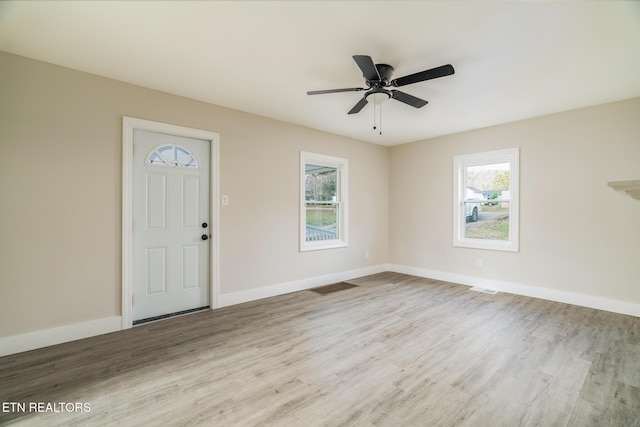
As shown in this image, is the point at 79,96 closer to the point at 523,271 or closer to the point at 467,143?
the point at 467,143

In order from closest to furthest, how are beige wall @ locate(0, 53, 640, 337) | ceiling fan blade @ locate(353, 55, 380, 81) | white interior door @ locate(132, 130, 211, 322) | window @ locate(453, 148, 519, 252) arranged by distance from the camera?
ceiling fan blade @ locate(353, 55, 380, 81) < beige wall @ locate(0, 53, 640, 337) < white interior door @ locate(132, 130, 211, 322) < window @ locate(453, 148, 519, 252)

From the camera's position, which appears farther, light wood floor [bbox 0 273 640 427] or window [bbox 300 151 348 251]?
window [bbox 300 151 348 251]

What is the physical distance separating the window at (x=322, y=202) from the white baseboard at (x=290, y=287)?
1.81 feet

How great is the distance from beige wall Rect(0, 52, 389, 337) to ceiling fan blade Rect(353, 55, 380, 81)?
2.15 m

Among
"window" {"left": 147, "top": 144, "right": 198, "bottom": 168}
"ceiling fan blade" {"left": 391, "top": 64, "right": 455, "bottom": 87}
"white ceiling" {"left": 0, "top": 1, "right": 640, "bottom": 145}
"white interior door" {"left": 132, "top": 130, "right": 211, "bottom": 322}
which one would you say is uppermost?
"white ceiling" {"left": 0, "top": 1, "right": 640, "bottom": 145}

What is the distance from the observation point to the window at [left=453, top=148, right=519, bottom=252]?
4461mm

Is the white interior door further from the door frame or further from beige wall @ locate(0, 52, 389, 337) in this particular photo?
beige wall @ locate(0, 52, 389, 337)

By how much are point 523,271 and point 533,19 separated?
12.0 feet

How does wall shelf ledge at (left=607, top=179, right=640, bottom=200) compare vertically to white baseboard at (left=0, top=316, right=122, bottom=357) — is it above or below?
above

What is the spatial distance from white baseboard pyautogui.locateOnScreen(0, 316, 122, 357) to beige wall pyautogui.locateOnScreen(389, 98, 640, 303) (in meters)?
5.15

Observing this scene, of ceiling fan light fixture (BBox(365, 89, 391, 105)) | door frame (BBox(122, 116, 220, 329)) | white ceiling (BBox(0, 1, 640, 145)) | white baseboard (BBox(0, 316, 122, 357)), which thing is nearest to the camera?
white ceiling (BBox(0, 1, 640, 145))

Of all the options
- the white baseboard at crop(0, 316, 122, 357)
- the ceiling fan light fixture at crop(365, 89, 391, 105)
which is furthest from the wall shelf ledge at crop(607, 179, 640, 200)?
the white baseboard at crop(0, 316, 122, 357)

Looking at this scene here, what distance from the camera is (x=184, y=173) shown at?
3.57 m

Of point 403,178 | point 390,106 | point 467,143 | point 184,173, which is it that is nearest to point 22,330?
point 184,173
